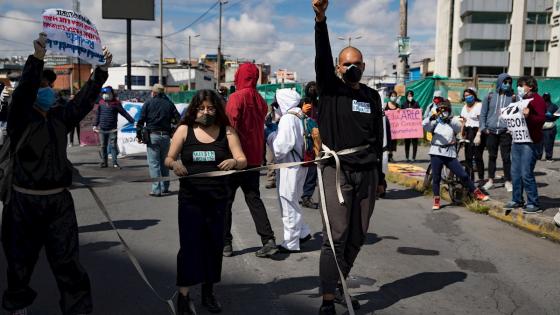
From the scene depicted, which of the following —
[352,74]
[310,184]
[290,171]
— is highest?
[352,74]

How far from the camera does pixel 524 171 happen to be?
7.88 metres

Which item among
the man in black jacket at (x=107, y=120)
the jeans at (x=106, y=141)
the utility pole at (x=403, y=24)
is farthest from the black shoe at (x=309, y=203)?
the utility pole at (x=403, y=24)

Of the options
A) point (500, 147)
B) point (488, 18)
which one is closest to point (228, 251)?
point (500, 147)

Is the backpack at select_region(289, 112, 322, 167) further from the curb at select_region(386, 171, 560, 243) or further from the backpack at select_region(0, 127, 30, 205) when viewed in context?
the backpack at select_region(0, 127, 30, 205)

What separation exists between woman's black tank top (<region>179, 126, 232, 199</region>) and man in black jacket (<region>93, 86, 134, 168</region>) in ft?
32.2

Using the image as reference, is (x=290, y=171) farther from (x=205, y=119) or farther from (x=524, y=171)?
(x=524, y=171)

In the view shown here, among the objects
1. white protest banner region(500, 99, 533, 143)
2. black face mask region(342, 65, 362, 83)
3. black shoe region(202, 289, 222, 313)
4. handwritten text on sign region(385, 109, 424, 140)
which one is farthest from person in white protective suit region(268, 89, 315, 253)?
handwritten text on sign region(385, 109, 424, 140)

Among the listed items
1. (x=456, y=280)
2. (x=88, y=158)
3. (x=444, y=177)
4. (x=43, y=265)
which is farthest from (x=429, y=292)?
(x=88, y=158)

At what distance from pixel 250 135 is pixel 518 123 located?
431cm

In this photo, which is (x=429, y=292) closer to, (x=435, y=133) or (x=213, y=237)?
(x=213, y=237)

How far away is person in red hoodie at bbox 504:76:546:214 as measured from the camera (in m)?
7.84

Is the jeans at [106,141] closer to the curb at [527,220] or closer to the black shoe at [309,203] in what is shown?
the black shoe at [309,203]

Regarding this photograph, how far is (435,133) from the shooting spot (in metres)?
8.58

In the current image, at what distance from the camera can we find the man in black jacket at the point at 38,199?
3.76m
